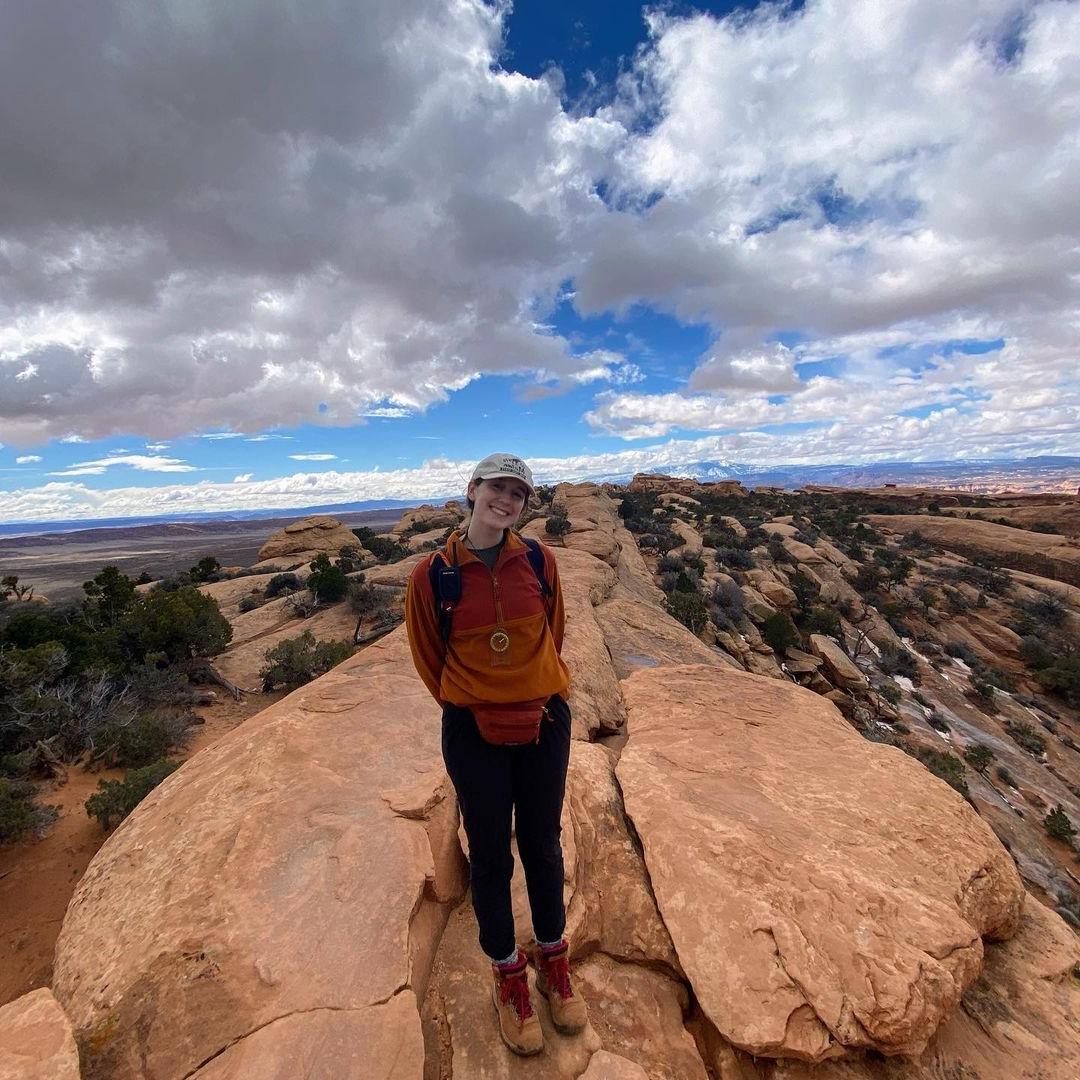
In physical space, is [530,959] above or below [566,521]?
below

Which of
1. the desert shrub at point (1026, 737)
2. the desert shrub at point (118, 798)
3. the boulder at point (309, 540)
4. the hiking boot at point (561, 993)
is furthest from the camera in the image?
the boulder at point (309, 540)

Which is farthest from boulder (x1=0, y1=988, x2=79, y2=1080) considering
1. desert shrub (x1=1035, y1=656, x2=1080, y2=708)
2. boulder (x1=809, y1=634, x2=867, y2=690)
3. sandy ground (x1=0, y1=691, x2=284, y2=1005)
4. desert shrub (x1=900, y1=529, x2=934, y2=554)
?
desert shrub (x1=900, y1=529, x2=934, y2=554)

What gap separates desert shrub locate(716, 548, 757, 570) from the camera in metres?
25.4

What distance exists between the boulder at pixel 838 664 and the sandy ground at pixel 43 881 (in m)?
19.6

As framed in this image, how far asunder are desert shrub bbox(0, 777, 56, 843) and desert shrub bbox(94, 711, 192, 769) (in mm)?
1366

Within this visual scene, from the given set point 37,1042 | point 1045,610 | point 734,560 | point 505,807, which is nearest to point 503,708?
point 505,807

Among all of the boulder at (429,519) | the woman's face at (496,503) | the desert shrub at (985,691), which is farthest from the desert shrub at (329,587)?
the desert shrub at (985,691)

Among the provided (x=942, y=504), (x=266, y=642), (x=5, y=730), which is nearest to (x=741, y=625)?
(x=266, y=642)

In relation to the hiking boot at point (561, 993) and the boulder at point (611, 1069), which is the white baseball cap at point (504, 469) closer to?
the hiking boot at point (561, 993)

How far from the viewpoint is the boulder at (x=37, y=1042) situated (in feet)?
7.99

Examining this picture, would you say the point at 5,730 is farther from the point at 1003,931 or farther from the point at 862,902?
the point at 1003,931

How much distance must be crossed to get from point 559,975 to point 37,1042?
2676 millimetres

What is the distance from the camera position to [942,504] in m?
56.2

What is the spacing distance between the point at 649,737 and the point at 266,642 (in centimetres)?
1252
